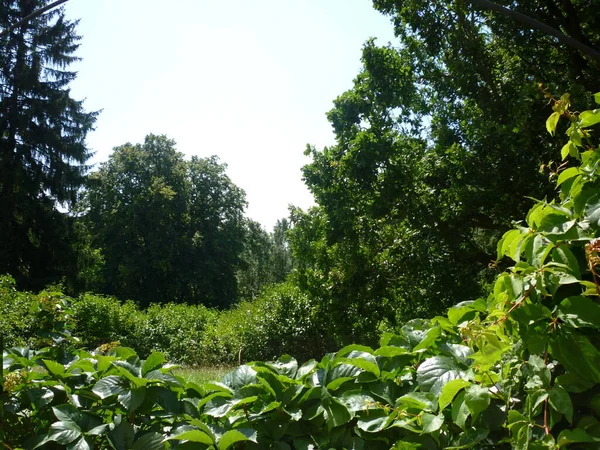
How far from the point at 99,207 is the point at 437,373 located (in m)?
36.9

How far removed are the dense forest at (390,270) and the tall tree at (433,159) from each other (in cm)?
4

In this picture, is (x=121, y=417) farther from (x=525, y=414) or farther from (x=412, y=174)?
(x=412, y=174)

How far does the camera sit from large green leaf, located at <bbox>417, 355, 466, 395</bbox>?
137 centimetres

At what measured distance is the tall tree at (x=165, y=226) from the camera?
34.2 m

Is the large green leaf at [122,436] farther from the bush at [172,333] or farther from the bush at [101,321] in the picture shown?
the bush at [101,321]

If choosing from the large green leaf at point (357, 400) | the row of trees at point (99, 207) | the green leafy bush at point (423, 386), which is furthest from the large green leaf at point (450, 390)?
the row of trees at point (99, 207)

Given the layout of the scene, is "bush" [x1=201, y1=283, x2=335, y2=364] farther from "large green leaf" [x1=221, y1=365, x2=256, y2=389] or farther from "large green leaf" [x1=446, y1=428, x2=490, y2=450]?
"large green leaf" [x1=446, y1=428, x2=490, y2=450]

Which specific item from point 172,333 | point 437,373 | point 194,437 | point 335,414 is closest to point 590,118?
point 437,373

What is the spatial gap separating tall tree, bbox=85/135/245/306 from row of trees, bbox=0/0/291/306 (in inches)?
2.6

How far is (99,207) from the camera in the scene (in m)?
35.9

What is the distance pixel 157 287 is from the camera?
3506 cm

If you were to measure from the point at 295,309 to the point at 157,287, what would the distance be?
23.3 meters

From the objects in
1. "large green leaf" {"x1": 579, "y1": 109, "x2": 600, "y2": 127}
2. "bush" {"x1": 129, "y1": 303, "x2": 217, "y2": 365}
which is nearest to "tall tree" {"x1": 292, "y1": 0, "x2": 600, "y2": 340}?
"bush" {"x1": 129, "y1": 303, "x2": 217, "y2": 365}

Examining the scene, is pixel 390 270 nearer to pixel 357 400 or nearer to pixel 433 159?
pixel 433 159
